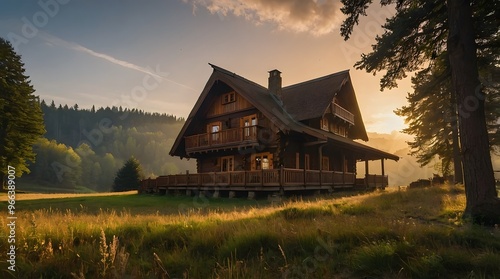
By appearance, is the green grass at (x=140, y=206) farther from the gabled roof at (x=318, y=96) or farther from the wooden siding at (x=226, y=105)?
the gabled roof at (x=318, y=96)

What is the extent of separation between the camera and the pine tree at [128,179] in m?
42.0

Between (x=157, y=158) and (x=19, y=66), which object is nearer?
(x=19, y=66)

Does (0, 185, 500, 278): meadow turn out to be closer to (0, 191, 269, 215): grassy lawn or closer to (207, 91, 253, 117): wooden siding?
(0, 191, 269, 215): grassy lawn

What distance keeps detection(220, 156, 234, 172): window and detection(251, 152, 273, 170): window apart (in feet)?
7.10

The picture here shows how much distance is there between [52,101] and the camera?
160 meters

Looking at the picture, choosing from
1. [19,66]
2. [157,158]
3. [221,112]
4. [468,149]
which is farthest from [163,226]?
[157,158]

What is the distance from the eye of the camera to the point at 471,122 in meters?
8.66

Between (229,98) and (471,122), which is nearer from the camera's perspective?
(471,122)

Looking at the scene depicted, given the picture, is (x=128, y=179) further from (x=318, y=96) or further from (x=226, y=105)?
(x=318, y=96)

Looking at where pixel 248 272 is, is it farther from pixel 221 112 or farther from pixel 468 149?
pixel 221 112

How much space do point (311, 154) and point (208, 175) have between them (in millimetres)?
9031

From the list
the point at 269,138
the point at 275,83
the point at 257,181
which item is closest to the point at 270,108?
the point at 269,138

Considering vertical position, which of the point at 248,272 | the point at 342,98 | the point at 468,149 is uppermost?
the point at 342,98

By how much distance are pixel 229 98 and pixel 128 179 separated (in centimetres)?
2498
